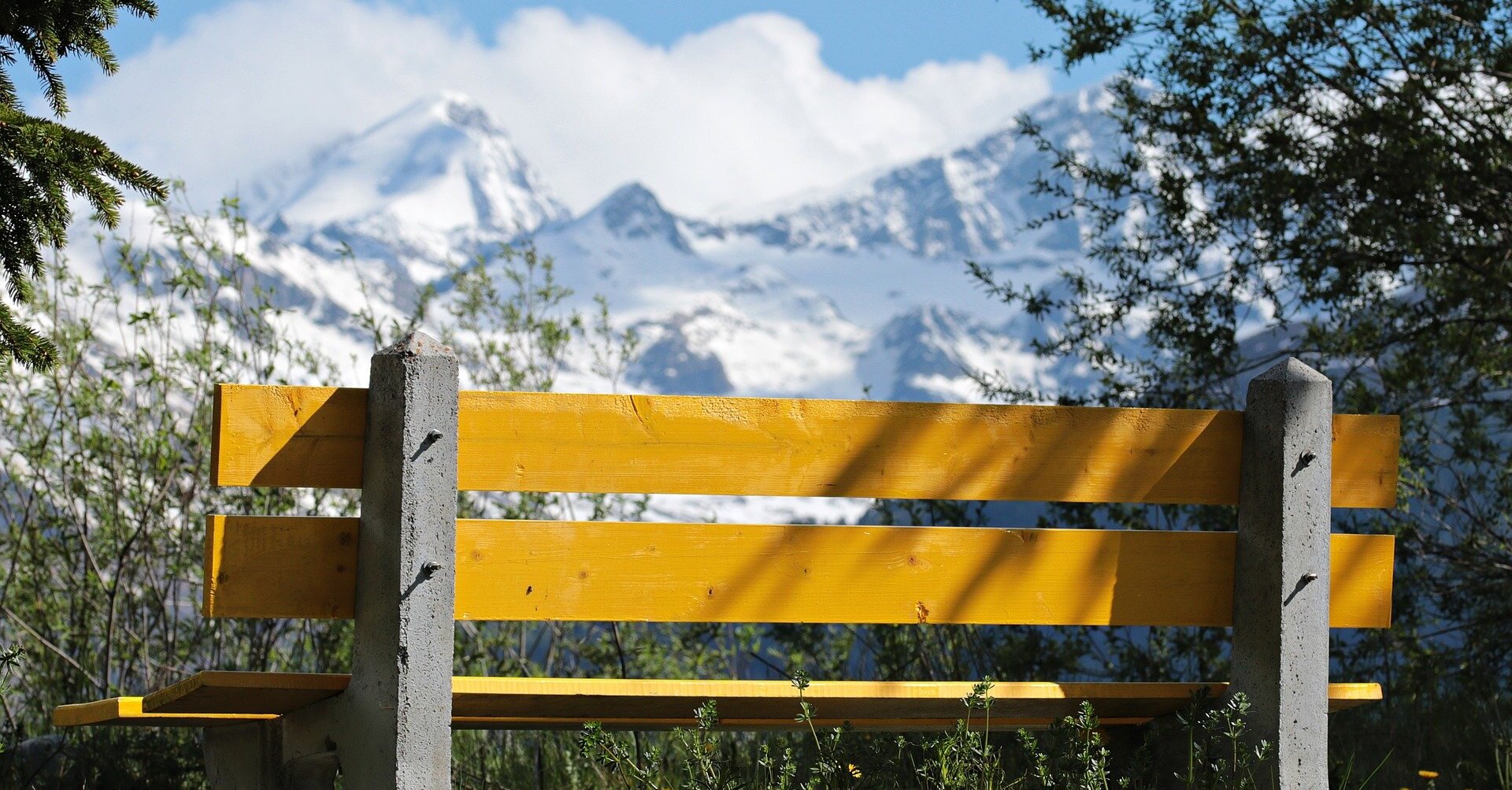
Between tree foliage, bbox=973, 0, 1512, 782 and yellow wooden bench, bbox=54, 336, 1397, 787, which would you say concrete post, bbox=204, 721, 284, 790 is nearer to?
yellow wooden bench, bbox=54, 336, 1397, 787

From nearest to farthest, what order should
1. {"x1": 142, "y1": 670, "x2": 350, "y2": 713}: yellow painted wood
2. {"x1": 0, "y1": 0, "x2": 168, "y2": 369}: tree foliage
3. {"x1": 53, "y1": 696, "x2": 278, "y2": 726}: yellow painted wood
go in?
{"x1": 142, "y1": 670, "x2": 350, "y2": 713}: yellow painted wood < {"x1": 53, "y1": 696, "x2": 278, "y2": 726}: yellow painted wood < {"x1": 0, "y1": 0, "x2": 168, "y2": 369}: tree foliage

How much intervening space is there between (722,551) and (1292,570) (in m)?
1.02

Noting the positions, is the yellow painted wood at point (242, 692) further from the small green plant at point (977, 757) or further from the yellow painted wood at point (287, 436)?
the small green plant at point (977, 757)

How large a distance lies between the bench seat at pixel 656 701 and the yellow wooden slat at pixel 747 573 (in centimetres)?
12

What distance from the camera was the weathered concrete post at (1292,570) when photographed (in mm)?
2287

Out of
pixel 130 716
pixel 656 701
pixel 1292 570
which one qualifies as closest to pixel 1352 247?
pixel 1292 570

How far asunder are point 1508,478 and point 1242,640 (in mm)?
3441

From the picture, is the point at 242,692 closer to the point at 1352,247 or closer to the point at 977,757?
the point at 977,757

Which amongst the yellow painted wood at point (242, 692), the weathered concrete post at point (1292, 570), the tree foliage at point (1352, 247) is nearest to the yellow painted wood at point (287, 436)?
the yellow painted wood at point (242, 692)

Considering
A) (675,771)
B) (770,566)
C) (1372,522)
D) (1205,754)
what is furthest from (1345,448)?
(1372,522)

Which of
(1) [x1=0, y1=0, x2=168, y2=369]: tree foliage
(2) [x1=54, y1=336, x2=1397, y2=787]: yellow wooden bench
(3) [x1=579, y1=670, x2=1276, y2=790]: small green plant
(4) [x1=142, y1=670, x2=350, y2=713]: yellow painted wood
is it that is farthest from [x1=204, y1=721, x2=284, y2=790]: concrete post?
(1) [x1=0, y1=0, x2=168, y2=369]: tree foliage

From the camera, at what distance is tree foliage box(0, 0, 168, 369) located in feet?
8.38

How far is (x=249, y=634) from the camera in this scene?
5059mm

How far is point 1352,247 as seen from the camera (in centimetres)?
501
